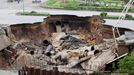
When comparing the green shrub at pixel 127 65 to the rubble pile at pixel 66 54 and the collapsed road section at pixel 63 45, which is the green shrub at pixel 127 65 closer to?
the collapsed road section at pixel 63 45

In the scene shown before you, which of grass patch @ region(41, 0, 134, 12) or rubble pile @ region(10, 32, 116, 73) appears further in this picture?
grass patch @ region(41, 0, 134, 12)

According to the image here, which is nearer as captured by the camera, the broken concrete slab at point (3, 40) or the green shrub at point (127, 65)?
the green shrub at point (127, 65)

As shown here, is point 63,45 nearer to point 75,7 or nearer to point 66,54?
point 66,54

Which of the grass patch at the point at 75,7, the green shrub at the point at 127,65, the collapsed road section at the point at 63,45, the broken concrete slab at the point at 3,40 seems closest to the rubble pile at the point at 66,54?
the collapsed road section at the point at 63,45

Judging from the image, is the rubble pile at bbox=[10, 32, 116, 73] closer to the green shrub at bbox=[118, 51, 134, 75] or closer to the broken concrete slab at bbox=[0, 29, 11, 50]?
the broken concrete slab at bbox=[0, 29, 11, 50]

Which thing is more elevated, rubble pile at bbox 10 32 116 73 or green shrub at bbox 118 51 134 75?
green shrub at bbox 118 51 134 75

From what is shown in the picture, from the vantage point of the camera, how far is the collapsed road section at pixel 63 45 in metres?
21.6

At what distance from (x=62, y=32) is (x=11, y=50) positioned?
7.29 m

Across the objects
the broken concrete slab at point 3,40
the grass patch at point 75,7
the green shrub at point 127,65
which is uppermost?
the green shrub at point 127,65

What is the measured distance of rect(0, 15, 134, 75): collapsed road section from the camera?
21.6 metres

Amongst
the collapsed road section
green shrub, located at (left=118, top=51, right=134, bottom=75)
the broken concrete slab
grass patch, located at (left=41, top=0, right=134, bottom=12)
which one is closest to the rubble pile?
the collapsed road section

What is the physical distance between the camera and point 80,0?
7588 centimetres

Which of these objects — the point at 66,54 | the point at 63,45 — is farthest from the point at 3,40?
the point at 63,45

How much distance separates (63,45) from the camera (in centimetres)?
2733
